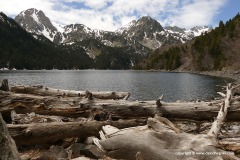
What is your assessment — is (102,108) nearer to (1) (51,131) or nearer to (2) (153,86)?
(1) (51,131)

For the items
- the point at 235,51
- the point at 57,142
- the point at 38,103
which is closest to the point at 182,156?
the point at 57,142

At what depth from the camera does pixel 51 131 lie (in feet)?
32.6

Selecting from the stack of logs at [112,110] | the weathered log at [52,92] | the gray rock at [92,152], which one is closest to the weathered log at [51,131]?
the stack of logs at [112,110]

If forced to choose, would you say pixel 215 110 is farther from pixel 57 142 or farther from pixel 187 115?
pixel 57 142

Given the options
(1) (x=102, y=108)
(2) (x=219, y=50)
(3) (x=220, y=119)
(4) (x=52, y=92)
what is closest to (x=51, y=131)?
(1) (x=102, y=108)

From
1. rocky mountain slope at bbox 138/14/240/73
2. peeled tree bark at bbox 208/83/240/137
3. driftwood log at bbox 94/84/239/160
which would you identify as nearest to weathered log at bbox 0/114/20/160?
driftwood log at bbox 94/84/239/160

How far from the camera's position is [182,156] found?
730cm

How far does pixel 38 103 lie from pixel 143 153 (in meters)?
6.20

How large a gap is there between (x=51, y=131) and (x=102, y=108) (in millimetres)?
3018

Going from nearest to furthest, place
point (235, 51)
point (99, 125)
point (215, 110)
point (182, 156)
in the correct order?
point (182, 156) < point (99, 125) < point (215, 110) < point (235, 51)

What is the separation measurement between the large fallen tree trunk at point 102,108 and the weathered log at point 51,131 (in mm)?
1548

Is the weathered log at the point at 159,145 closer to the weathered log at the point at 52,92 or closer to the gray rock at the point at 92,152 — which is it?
the gray rock at the point at 92,152

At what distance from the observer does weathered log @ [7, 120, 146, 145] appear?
9.53 m

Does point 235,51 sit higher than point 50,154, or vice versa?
→ point 235,51
